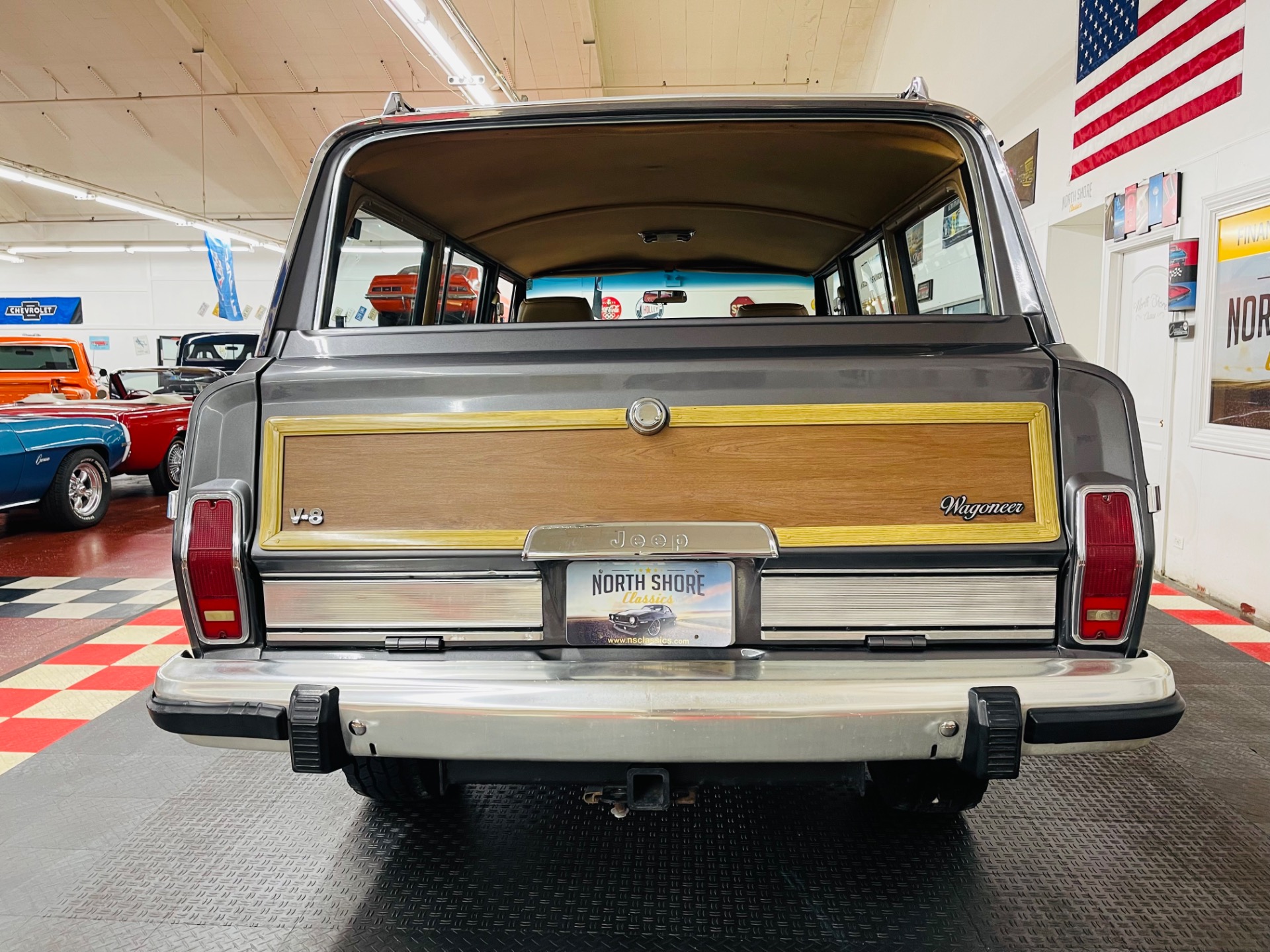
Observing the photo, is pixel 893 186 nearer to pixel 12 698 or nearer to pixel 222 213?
pixel 12 698

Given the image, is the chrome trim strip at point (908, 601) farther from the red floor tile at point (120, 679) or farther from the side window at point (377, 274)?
the red floor tile at point (120, 679)

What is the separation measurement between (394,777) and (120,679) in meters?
2.43

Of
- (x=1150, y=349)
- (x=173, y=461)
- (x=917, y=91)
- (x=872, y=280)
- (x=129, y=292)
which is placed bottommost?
(x=173, y=461)

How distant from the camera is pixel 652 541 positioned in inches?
65.6

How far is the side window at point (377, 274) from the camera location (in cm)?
240

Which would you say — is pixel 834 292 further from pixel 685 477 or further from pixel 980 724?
pixel 980 724

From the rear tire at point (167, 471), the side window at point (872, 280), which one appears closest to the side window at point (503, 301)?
the side window at point (872, 280)

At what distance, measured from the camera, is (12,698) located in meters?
3.51

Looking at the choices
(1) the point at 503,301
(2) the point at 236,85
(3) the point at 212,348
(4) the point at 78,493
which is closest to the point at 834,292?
(1) the point at 503,301

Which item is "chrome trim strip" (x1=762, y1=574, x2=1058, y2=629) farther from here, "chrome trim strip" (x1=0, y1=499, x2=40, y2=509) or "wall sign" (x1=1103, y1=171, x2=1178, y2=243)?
"chrome trim strip" (x1=0, y1=499, x2=40, y2=509)

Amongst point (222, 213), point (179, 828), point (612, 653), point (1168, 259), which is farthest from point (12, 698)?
point (222, 213)

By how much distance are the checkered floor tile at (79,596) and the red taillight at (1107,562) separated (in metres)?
4.43

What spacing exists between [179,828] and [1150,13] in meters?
6.42

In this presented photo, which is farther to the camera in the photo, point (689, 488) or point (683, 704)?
point (689, 488)
